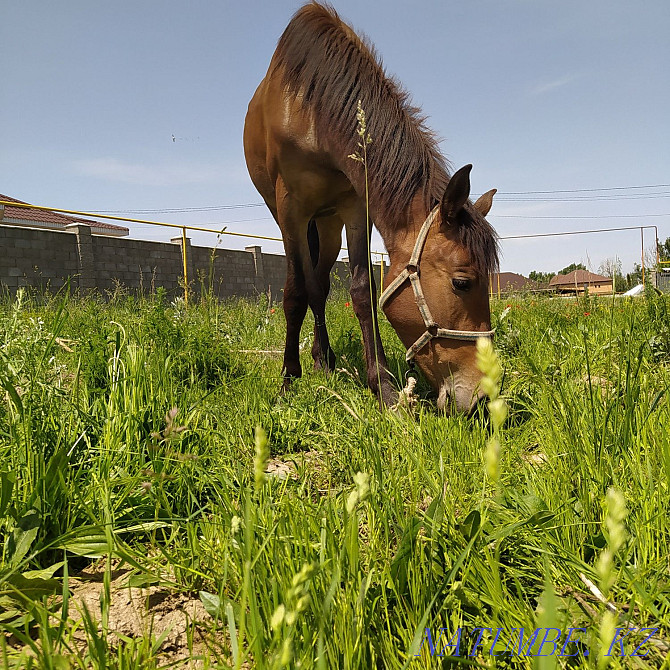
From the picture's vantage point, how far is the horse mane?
101 inches

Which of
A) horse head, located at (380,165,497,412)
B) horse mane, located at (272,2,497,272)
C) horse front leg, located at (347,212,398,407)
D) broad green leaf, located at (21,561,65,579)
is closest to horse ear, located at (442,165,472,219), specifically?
horse head, located at (380,165,497,412)

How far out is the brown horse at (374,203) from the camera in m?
2.32

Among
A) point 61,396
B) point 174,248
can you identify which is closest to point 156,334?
point 61,396

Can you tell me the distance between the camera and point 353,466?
5.08ft

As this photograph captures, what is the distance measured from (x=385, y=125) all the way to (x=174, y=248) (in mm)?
13041

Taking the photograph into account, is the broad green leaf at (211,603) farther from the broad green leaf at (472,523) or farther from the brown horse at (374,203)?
the brown horse at (374,203)

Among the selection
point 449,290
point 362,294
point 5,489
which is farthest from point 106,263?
point 5,489

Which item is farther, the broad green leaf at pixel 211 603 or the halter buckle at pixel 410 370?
the halter buckle at pixel 410 370

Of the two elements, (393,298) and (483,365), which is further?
(393,298)

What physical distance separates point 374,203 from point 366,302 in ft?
2.13

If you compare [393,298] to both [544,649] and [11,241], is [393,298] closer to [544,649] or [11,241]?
[544,649]

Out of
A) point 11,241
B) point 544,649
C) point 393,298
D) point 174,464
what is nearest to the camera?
point 544,649

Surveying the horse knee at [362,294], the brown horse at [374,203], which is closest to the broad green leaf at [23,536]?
the brown horse at [374,203]

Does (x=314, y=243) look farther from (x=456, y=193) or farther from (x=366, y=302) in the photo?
(x=456, y=193)
